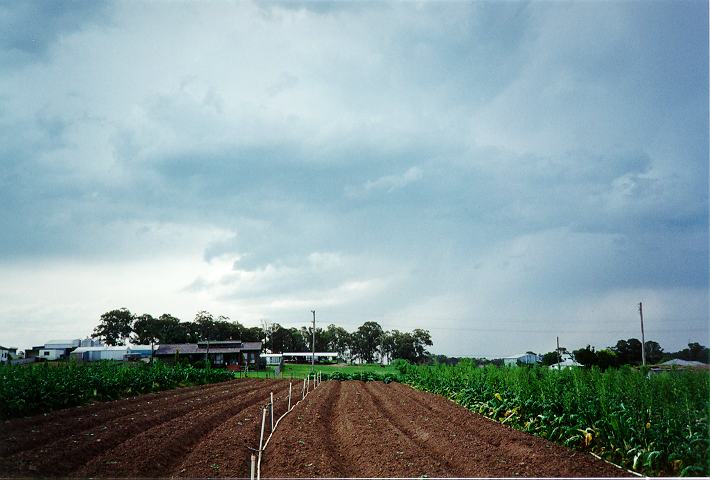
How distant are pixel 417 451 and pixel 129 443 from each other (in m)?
5.88

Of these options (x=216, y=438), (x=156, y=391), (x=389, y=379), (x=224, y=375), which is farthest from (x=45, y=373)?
(x=389, y=379)

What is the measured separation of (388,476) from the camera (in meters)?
8.24

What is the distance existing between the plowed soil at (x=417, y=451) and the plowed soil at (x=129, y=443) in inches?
36.7

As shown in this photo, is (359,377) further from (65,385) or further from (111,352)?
(111,352)

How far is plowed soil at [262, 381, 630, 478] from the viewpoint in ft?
27.4

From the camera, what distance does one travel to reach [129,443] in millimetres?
10680

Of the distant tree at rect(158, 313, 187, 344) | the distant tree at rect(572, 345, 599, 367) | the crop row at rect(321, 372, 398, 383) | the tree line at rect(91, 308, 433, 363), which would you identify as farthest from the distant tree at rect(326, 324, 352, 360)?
the distant tree at rect(572, 345, 599, 367)

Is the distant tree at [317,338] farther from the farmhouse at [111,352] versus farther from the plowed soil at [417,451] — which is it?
the plowed soil at [417,451]

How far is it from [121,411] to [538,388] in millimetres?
12149

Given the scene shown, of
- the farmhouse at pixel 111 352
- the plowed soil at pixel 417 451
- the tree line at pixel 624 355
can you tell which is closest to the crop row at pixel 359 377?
the tree line at pixel 624 355

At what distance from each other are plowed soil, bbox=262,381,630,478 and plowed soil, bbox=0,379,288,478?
0.93 m

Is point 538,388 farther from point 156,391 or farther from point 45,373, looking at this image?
point 156,391

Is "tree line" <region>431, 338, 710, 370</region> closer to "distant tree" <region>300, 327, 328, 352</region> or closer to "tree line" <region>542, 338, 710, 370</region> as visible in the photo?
"tree line" <region>542, 338, 710, 370</region>

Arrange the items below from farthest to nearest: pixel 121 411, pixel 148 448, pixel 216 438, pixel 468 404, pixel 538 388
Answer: pixel 468 404, pixel 121 411, pixel 538 388, pixel 216 438, pixel 148 448
